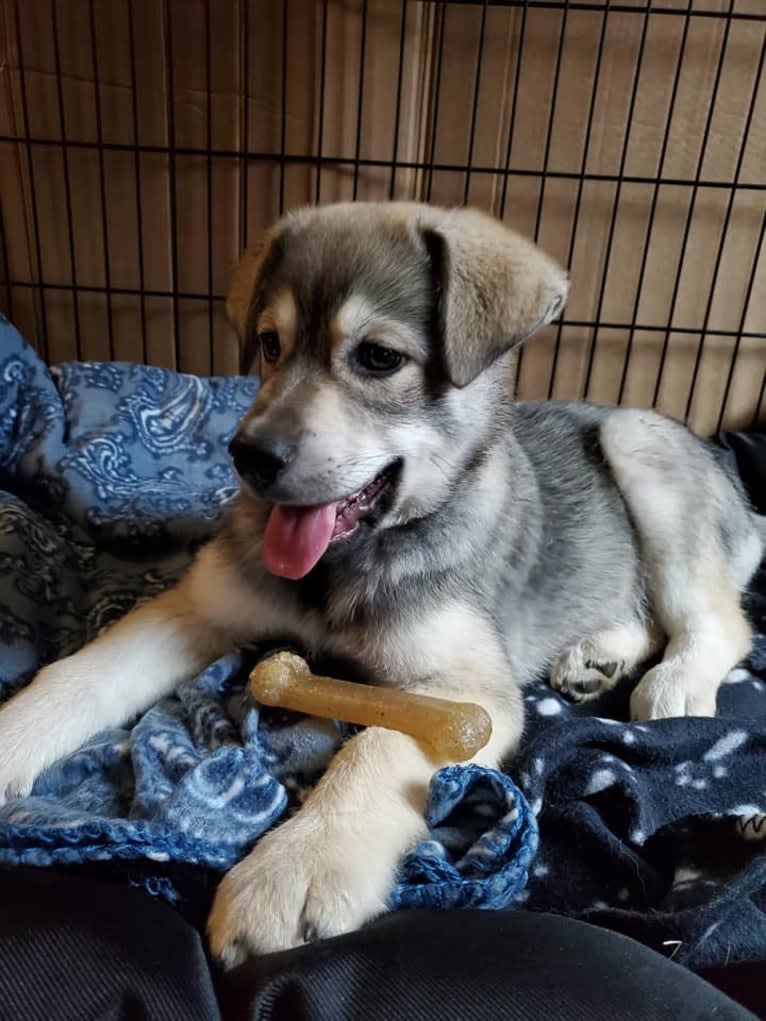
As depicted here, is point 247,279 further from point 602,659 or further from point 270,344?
point 602,659

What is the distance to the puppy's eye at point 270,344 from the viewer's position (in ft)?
5.80

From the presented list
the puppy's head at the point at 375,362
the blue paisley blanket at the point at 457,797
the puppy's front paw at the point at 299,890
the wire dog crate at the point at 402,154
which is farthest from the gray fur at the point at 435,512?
the wire dog crate at the point at 402,154

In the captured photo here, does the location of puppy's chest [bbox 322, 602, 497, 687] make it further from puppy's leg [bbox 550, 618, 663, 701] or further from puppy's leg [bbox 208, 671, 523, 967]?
puppy's leg [bbox 550, 618, 663, 701]

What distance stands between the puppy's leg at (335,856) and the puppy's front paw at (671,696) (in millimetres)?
599

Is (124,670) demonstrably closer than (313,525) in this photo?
No

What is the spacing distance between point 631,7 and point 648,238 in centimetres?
87

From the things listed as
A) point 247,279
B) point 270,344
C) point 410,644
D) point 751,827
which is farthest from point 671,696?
point 247,279

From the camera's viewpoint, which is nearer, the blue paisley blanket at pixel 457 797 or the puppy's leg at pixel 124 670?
the blue paisley blanket at pixel 457 797

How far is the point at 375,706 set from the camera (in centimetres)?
Result: 163

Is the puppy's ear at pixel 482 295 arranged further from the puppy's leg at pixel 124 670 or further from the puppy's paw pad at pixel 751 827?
the puppy's paw pad at pixel 751 827

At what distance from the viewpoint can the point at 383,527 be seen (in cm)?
180

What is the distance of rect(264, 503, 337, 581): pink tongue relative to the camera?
5.50ft

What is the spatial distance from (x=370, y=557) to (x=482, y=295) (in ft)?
1.91

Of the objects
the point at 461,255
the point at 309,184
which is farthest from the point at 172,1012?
the point at 309,184
